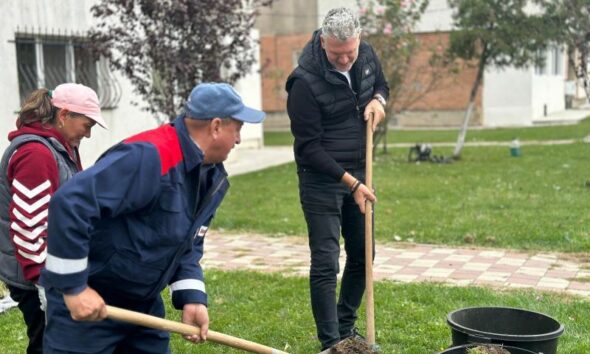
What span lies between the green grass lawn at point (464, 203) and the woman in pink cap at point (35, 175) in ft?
16.4

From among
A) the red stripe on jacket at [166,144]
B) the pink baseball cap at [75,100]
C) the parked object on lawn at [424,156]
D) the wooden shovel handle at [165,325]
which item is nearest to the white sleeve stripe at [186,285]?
the wooden shovel handle at [165,325]

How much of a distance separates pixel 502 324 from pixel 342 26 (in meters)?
1.85

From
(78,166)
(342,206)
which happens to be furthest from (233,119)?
(342,206)

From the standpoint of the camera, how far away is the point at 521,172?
42.0 ft

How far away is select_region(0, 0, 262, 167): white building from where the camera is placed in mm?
10023

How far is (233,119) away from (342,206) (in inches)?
70.6

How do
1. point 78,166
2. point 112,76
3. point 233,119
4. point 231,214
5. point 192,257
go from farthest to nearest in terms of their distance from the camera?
point 112,76 → point 231,214 → point 78,166 → point 192,257 → point 233,119

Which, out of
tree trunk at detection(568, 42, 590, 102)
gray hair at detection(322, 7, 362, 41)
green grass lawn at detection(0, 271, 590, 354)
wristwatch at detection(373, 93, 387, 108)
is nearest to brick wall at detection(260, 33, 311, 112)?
tree trunk at detection(568, 42, 590, 102)

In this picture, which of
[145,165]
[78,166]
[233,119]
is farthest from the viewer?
[78,166]

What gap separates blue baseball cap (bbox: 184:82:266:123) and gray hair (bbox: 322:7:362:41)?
52.4 inches

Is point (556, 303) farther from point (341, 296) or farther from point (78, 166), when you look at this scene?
point (78, 166)

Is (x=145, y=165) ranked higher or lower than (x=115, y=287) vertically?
higher

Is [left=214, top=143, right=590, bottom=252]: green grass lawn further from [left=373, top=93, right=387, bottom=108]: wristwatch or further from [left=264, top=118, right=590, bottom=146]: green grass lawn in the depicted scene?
[left=264, top=118, right=590, bottom=146]: green grass lawn

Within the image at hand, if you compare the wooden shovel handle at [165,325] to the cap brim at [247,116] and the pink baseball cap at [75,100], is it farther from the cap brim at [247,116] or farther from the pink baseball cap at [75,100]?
the pink baseball cap at [75,100]
